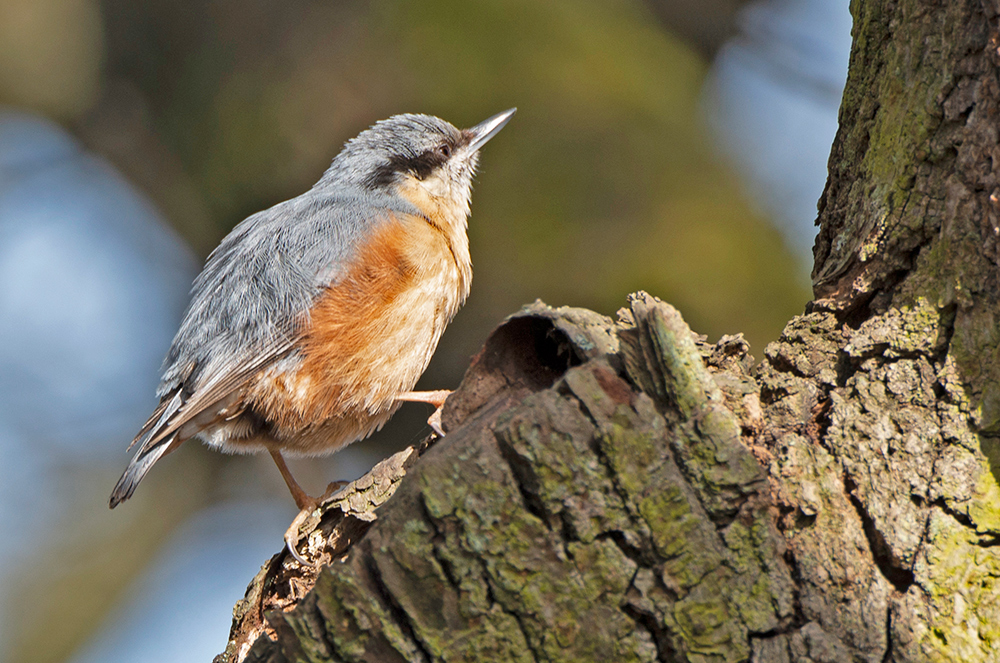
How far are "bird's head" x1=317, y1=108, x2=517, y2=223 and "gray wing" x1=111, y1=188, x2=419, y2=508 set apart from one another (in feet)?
1.41

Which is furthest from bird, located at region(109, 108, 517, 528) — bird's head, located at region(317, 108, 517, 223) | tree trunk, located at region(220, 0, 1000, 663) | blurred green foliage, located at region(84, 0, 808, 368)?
tree trunk, located at region(220, 0, 1000, 663)

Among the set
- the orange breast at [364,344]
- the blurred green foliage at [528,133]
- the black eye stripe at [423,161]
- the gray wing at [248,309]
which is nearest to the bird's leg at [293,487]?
the orange breast at [364,344]

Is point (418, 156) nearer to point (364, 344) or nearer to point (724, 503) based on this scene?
point (364, 344)

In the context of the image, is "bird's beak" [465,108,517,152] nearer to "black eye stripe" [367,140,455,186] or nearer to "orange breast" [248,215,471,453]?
"black eye stripe" [367,140,455,186]

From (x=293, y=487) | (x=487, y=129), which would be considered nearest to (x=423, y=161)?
(x=487, y=129)

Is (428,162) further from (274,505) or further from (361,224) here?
(274,505)

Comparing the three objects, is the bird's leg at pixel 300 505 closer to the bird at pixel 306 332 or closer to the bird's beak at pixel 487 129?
the bird at pixel 306 332

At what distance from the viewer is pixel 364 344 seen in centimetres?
293

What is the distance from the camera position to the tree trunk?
1286 mm

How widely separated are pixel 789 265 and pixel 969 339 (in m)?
2.24

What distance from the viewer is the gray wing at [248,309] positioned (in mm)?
2846

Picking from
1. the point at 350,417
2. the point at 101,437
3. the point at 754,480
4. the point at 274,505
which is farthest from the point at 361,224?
the point at 101,437

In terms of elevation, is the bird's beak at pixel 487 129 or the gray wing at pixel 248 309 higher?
the bird's beak at pixel 487 129

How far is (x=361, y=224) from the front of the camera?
123 inches
